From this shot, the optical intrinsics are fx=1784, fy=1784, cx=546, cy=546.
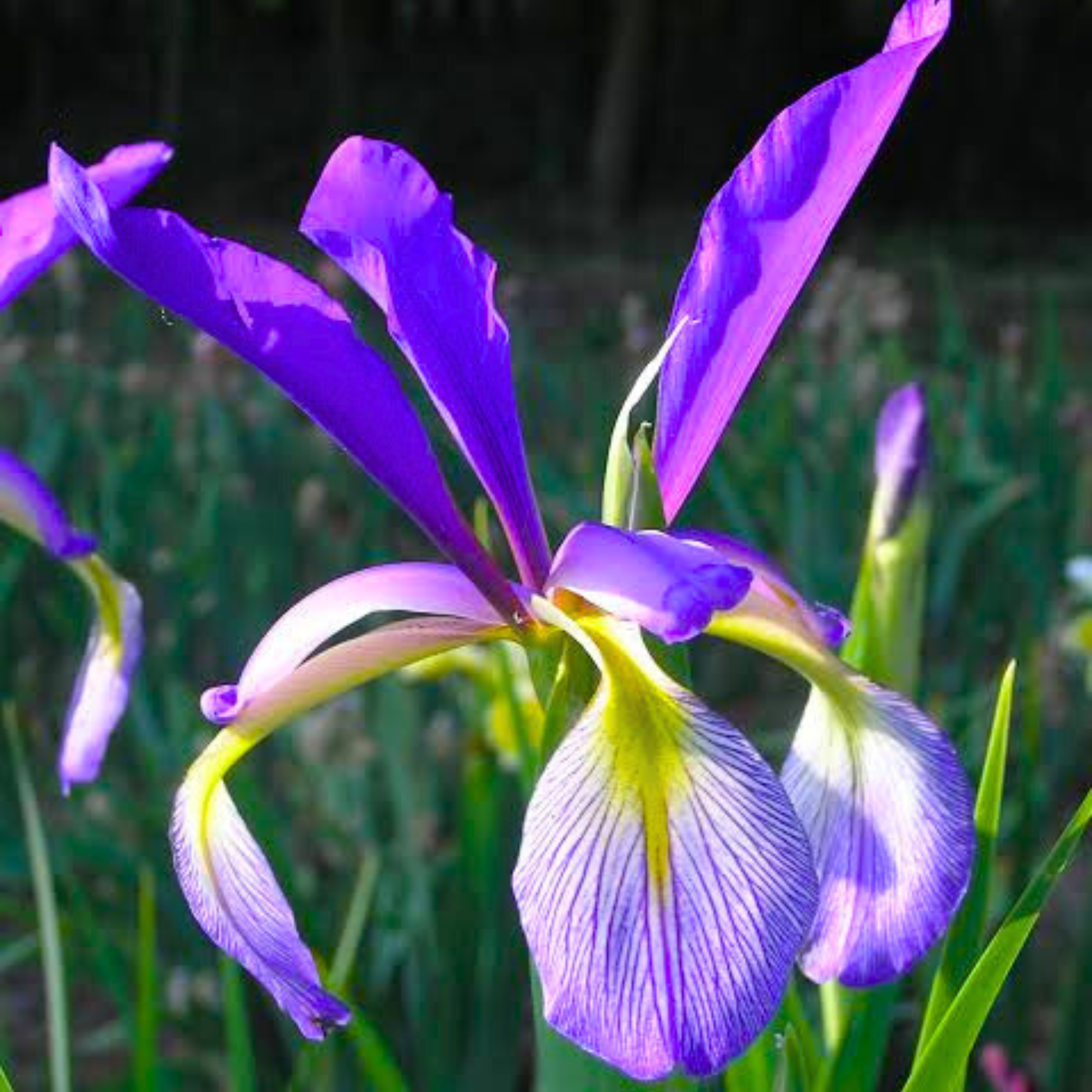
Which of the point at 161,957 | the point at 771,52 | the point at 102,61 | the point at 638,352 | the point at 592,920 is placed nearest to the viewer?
the point at 592,920

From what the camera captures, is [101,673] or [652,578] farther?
[101,673]

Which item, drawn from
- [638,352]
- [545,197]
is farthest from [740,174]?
[545,197]

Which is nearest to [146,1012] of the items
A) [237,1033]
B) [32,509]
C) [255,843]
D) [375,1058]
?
[237,1033]

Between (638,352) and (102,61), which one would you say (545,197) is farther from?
(638,352)

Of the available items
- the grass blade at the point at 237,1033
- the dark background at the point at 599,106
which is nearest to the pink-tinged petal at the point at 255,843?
the grass blade at the point at 237,1033

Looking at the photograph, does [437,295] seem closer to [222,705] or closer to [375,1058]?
[222,705]

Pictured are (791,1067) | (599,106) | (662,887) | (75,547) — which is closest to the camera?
(662,887)

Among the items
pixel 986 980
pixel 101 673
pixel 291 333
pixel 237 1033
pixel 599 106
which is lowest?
pixel 237 1033
